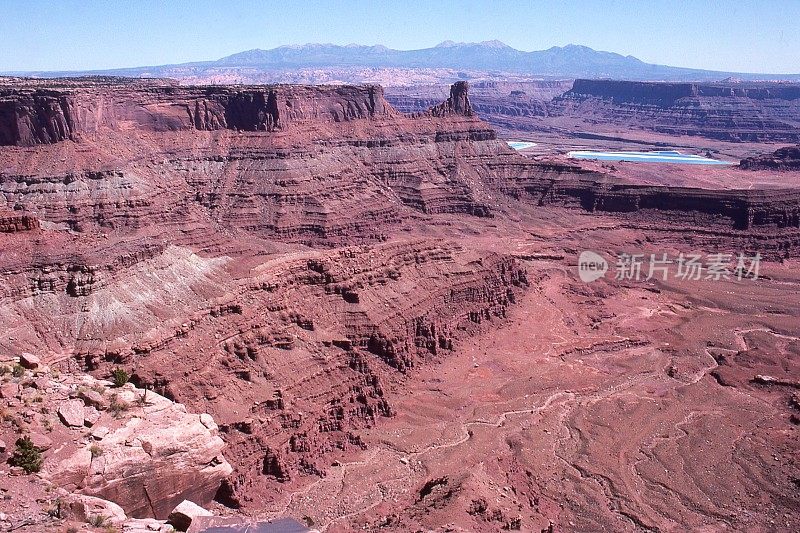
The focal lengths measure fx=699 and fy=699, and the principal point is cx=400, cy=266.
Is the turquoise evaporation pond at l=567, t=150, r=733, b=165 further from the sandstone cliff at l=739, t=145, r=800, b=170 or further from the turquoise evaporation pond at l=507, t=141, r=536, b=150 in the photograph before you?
the turquoise evaporation pond at l=507, t=141, r=536, b=150

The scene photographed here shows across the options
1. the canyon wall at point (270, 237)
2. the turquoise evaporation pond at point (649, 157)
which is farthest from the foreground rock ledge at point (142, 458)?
the turquoise evaporation pond at point (649, 157)

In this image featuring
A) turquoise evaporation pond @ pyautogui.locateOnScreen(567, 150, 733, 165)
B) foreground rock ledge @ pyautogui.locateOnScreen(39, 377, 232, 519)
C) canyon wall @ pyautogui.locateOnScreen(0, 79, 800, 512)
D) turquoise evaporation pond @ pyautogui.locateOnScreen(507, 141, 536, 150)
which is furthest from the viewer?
turquoise evaporation pond @ pyautogui.locateOnScreen(507, 141, 536, 150)

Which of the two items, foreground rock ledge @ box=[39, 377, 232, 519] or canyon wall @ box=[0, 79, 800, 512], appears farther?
canyon wall @ box=[0, 79, 800, 512]

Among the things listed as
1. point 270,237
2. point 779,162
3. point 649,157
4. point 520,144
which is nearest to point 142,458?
point 270,237

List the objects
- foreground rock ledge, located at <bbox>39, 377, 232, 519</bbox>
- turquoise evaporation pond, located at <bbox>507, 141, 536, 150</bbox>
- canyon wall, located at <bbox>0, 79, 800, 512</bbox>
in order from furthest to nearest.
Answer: turquoise evaporation pond, located at <bbox>507, 141, 536, 150</bbox> → canyon wall, located at <bbox>0, 79, 800, 512</bbox> → foreground rock ledge, located at <bbox>39, 377, 232, 519</bbox>

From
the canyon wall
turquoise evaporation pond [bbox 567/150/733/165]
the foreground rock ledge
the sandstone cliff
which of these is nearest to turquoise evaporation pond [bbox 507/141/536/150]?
turquoise evaporation pond [bbox 567/150/733/165]

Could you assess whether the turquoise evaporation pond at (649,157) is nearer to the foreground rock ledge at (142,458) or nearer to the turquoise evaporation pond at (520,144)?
the turquoise evaporation pond at (520,144)

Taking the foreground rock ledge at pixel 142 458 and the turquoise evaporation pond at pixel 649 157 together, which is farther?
the turquoise evaporation pond at pixel 649 157

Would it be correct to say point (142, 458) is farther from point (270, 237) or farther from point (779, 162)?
point (779, 162)

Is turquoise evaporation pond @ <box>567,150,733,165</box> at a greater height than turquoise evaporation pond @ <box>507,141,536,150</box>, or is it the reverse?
turquoise evaporation pond @ <box>507,141,536,150</box>
